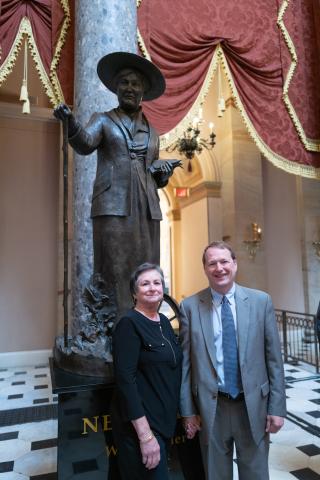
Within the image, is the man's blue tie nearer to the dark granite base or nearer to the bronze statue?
the dark granite base

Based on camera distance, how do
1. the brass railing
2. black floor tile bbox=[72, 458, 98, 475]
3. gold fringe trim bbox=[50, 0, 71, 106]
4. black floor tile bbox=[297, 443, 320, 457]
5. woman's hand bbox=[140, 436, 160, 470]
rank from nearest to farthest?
woman's hand bbox=[140, 436, 160, 470] < black floor tile bbox=[72, 458, 98, 475] < black floor tile bbox=[297, 443, 320, 457] < gold fringe trim bbox=[50, 0, 71, 106] < the brass railing

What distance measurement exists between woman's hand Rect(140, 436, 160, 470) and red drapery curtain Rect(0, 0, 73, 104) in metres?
3.60

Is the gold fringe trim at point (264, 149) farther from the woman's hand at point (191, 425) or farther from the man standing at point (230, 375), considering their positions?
the woman's hand at point (191, 425)

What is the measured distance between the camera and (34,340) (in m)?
7.31

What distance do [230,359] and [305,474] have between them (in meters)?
1.94

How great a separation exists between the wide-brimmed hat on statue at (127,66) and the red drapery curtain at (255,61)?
1720 mm

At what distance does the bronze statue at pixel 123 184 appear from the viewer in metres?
2.58

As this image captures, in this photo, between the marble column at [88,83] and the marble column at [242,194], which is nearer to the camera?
the marble column at [88,83]

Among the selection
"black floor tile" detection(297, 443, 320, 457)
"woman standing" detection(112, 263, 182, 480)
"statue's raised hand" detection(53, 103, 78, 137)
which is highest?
"statue's raised hand" detection(53, 103, 78, 137)

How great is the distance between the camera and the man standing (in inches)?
76.5

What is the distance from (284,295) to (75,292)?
A: 778 cm

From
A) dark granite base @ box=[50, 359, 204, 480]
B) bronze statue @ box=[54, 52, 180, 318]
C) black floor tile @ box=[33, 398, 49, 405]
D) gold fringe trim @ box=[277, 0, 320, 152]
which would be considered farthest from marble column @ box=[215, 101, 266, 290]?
dark granite base @ box=[50, 359, 204, 480]

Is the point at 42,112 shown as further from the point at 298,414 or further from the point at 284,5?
the point at 298,414

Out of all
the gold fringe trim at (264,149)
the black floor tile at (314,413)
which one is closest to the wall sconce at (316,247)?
the gold fringe trim at (264,149)
